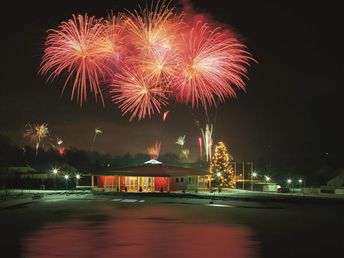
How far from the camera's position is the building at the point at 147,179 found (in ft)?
Answer: 200

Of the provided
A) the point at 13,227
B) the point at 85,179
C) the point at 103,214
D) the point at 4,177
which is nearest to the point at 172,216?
the point at 103,214

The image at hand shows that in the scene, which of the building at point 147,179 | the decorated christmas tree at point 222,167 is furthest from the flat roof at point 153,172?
the decorated christmas tree at point 222,167

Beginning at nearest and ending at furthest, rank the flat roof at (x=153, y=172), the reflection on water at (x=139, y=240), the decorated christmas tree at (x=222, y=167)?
1. the reflection on water at (x=139, y=240)
2. the flat roof at (x=153, y=172)
3. the decorated christmas tree at (x=222, y=167)

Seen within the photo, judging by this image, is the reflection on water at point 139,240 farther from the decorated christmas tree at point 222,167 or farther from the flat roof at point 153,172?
the decorated christmas tree at point 222,167

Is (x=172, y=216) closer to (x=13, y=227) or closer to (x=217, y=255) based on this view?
(x=13, y=227)

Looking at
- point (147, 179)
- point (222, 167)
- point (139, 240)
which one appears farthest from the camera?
point (222, 167)

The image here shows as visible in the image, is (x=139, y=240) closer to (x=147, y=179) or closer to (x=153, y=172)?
(x=153, y=172)

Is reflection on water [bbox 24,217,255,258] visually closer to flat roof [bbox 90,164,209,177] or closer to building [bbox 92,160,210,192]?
flat roof [bbox 90,164,209,177]

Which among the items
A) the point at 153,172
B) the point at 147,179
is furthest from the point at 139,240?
the point at 147,179

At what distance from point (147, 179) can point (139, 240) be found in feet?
142

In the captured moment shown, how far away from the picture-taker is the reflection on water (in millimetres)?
16141

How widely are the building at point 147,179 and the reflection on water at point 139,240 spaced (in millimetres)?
35647

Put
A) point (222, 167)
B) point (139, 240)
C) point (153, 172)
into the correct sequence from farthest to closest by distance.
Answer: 1. point (222, 167)
2. point (153, 172)
3. point (139, 240)

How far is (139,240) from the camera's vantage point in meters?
18.8
